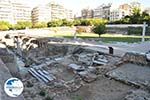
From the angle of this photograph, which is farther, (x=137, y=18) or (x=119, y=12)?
(x=119, y=12)

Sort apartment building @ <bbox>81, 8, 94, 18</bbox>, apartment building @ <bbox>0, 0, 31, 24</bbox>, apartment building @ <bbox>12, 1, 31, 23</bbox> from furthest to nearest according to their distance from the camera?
1. apartment building @ <bbox>81, 8, 94, 18</bbox>
2. apartment building @ <bbox>12, 1, 31, 23</bbox>
3. apartment building @ <bbox>0, 0, 31, 24</bbox>

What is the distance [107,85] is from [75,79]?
2.04 m

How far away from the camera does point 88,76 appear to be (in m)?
12.0

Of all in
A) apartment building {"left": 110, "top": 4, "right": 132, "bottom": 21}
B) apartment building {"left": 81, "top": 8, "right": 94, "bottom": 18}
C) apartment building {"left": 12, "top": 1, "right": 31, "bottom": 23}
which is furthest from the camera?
apartment building {"left": 81, "top": 8, "right": 94, "bottom": 18}

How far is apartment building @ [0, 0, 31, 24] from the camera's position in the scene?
10894cm

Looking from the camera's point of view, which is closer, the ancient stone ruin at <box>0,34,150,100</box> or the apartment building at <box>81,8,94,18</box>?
the ancient stone ruin at <box>0,34,150,100</box>

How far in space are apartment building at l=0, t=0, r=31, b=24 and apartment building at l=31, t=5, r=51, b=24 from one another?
2.68 metres

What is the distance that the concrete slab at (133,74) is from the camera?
10322 millimetres

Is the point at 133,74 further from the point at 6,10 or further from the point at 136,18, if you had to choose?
the point at 6,10

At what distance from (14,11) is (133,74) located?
114338 mm

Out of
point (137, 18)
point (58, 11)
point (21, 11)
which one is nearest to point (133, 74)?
point (137, 18)

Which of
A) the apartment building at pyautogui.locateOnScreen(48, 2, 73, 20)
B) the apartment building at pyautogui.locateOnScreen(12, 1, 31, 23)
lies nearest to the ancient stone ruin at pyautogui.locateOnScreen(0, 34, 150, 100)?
the apartment building at pyautogui.locateOnScreen(12, 1, 31, 23)

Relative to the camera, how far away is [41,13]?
119 metres

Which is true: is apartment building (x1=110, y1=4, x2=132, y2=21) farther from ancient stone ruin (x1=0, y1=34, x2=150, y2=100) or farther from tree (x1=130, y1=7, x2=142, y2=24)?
ancient stone ruin (x1=0, y1=34, x2=150, y2=100)
